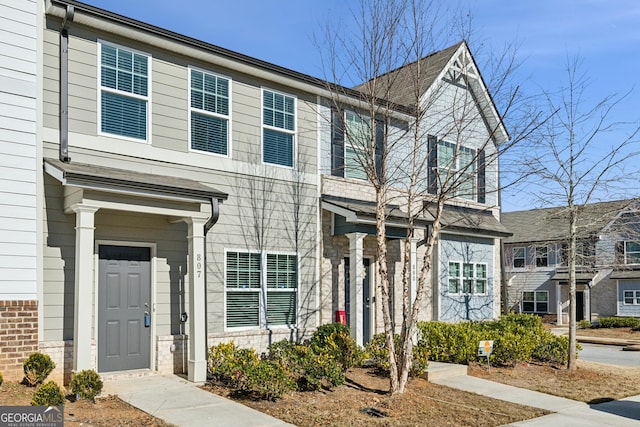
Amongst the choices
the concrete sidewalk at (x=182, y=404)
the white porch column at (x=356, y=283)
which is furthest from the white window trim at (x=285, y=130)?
the concrete sidewalk at (x=182, y=404)

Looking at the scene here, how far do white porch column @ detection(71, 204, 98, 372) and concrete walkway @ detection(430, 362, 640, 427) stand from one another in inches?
252

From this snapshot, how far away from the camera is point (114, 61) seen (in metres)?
10.6

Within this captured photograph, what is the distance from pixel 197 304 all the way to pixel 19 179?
345 cm

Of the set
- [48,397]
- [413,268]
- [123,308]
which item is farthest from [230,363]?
[413,268]

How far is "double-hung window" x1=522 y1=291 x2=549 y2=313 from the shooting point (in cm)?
4025

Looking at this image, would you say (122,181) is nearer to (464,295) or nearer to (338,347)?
(338,347)

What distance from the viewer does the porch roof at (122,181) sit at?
9047 mm

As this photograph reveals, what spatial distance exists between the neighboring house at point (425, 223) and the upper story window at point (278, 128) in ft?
3.12

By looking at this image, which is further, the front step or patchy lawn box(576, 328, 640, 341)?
patchy lawn box(576, 328, 640, 341)

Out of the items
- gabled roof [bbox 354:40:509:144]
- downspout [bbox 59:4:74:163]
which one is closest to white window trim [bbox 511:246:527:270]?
gabled roof [bbox 354:40:509:144]

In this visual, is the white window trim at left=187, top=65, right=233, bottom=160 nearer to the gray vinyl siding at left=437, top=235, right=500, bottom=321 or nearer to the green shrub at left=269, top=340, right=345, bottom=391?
the green shrub at left=269, top=340, right=345, bottom=391

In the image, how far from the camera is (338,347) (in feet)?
38.2

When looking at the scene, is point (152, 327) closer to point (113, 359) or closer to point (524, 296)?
point (113, 359)

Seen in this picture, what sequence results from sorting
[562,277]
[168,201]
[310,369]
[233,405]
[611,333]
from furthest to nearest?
[562,277] < [611,333] < [168,201] < [310,369] < [233,405]
